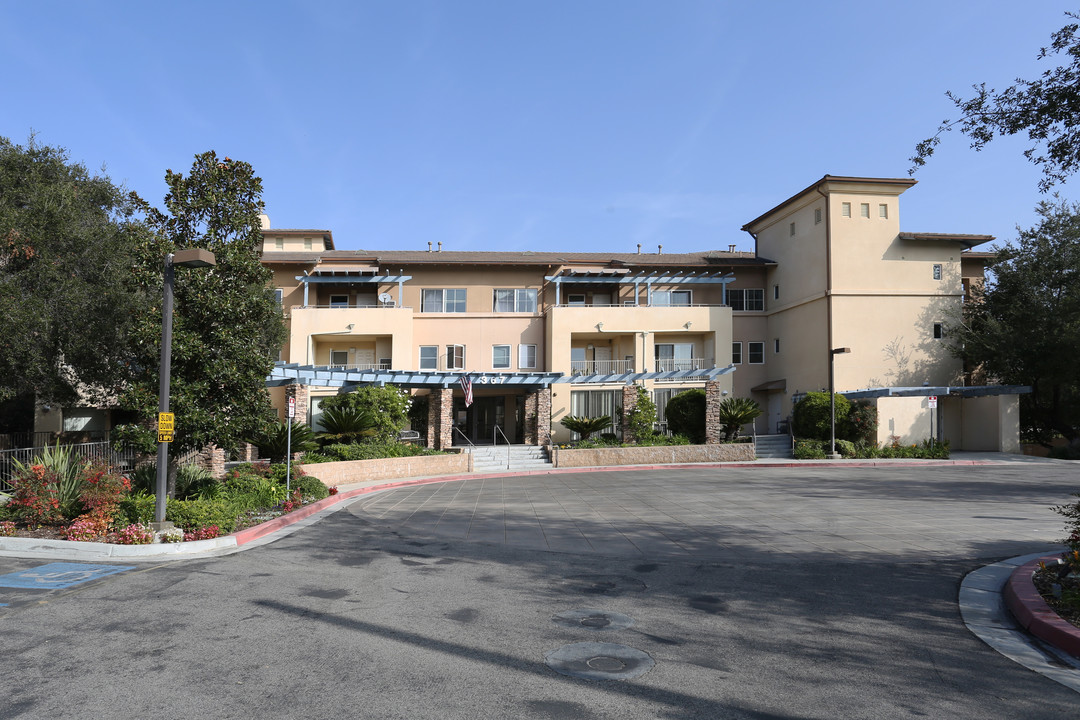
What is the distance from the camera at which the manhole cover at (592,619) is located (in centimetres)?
676

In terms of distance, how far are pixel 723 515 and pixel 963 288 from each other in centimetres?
3204

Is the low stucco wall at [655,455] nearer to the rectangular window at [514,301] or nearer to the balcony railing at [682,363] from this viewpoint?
the balcony railing at [682,363]

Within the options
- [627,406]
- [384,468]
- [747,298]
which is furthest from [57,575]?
[747,298]

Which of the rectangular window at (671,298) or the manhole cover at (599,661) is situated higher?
the rectangular window at (671,298)

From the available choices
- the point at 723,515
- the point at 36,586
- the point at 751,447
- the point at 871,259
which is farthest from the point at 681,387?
the point at 36,586

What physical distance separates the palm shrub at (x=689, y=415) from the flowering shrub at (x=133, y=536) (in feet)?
87.2

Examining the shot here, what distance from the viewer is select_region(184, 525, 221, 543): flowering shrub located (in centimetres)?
1163

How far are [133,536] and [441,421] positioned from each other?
20.4 m

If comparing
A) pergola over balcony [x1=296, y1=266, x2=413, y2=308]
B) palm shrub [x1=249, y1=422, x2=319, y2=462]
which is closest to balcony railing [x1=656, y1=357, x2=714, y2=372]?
pergola over balcony [x1=296, y1=266, x2=413, y2=308]

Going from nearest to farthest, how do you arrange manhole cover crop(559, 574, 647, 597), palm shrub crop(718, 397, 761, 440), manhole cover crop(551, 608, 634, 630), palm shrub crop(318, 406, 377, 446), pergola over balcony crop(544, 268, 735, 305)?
manhole cover crop(551, 608, 634, 630) → manhole cover crop(559, 574, 647, 597) → palm shrub crop(318, 406, 377, 446) → palm shrub crop(718, 397, 761, 440) → pergola over balcony crop(544, 268, 735, 305)

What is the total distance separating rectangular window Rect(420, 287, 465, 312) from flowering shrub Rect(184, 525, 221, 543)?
2849 centimetres

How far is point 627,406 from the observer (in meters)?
34.4

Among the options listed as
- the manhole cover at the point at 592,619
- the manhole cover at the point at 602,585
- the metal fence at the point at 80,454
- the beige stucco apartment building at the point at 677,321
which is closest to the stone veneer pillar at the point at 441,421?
the beige stucco apartment building at the point at 677,321

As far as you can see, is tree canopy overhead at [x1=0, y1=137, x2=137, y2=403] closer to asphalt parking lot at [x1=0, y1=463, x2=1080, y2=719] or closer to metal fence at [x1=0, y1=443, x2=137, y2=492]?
metal fence at [x1=0, y1=443, x2=137, y2=492]
